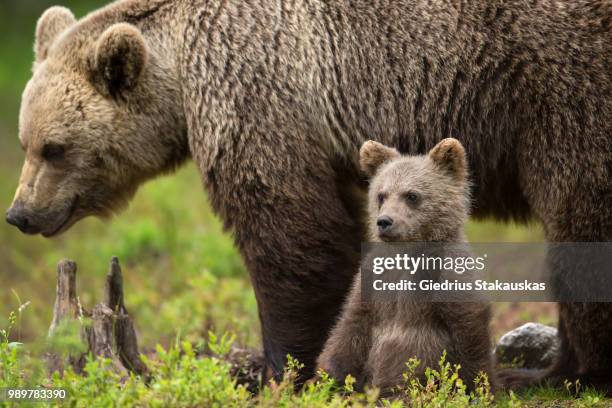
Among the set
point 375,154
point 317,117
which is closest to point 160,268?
point 317,117

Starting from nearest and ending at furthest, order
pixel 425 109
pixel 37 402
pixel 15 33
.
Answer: pixel 37 402 → pixel 425 109 → pixel 15 33

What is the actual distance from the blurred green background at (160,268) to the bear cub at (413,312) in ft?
6.07

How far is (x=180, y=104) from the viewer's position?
7.71m

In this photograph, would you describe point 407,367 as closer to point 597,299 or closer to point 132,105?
point 597,299

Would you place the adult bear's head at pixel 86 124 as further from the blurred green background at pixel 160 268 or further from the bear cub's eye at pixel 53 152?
the blurred green background at pixel 160 268

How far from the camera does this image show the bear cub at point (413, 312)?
616cm

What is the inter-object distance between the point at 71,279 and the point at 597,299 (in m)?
3.75

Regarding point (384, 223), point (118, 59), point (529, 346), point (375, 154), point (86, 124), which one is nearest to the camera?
point (384, 223)

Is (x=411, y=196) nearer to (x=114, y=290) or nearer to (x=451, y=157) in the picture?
(x=451, y=157)

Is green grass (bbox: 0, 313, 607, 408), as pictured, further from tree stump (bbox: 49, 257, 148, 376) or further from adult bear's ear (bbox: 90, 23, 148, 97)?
adult bear's ear (bbox: 90, 23, 148, 97)

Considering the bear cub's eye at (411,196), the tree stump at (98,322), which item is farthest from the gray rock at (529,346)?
the tree stump at (98,322)

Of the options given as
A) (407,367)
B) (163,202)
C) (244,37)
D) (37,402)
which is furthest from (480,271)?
(163,202)

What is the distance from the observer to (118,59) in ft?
24.7

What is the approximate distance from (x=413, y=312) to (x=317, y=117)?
1840 millimetres
